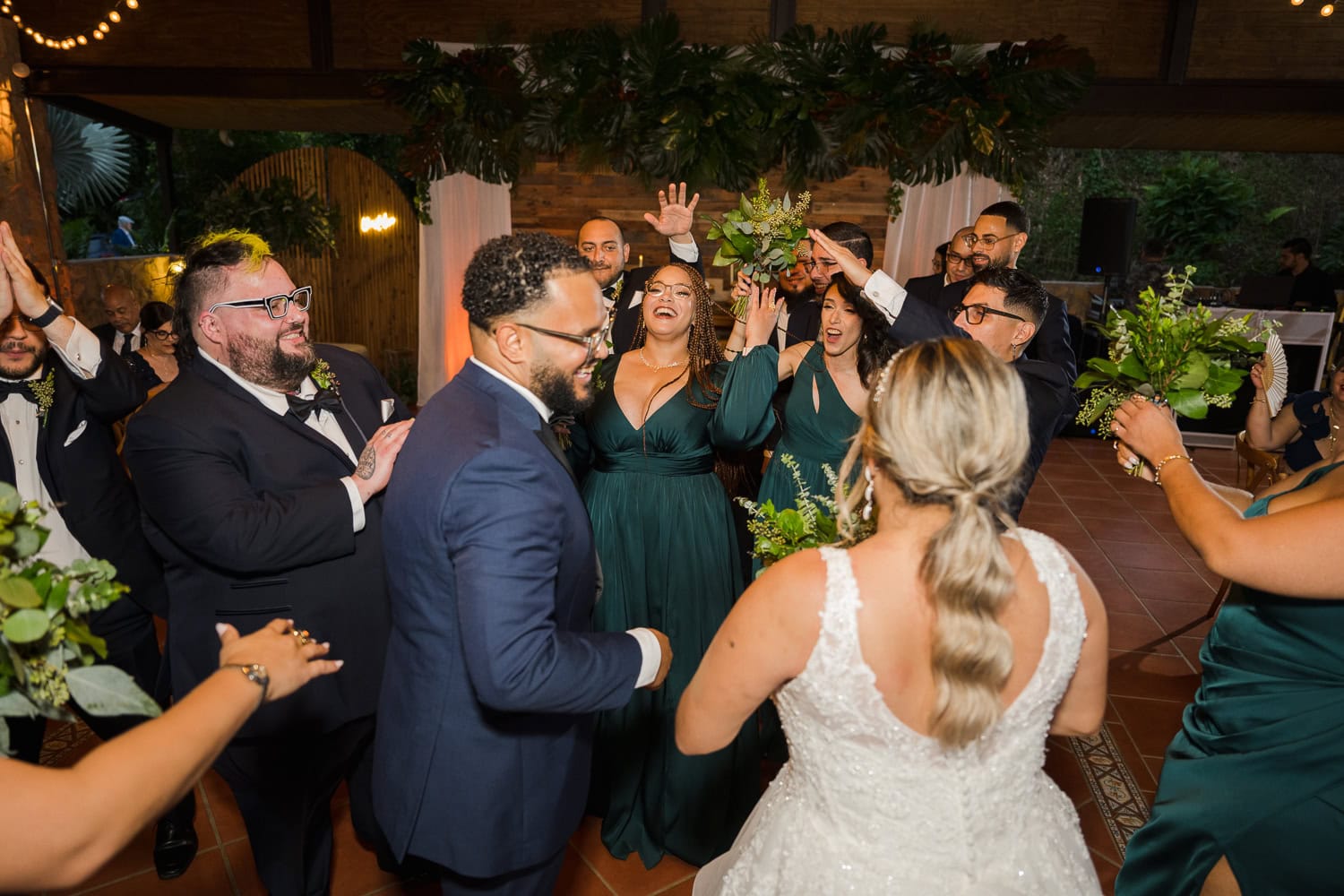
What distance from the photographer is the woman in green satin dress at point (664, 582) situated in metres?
2.84

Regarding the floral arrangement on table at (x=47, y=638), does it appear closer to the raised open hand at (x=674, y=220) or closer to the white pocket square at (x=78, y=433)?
the white pocket square at (x=78, y=433)

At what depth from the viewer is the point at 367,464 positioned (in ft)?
7.35

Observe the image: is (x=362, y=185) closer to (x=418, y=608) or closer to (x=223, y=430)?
(x=223, y=430)

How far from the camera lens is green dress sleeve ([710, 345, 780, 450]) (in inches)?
114

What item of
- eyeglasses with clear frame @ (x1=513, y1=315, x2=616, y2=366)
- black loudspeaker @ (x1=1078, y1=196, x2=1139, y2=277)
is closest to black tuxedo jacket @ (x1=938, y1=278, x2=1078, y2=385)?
eyeglasses with clear frame @ (x1=513, y1=315, x2=616, y2=366)

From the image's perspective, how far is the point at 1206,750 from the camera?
205cm

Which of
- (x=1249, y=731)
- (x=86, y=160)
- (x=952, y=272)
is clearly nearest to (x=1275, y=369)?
(x=1249, y=731)

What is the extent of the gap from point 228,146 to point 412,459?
13.6 metres


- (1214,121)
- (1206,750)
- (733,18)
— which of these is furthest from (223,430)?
(1214,121)

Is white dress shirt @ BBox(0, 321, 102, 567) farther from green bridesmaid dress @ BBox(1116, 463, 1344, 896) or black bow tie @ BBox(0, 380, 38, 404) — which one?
green bridesmaid dress @ BBox(1116, 463, 1344, 896)

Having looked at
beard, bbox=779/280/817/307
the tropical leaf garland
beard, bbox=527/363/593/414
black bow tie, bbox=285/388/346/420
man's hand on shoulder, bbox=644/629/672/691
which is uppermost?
the tropical leaf garland

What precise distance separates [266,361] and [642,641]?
1.30 meters

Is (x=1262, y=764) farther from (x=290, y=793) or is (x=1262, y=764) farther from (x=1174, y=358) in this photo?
(x=290, y=793)

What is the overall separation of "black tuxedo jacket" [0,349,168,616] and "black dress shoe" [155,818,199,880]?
2.30ft
